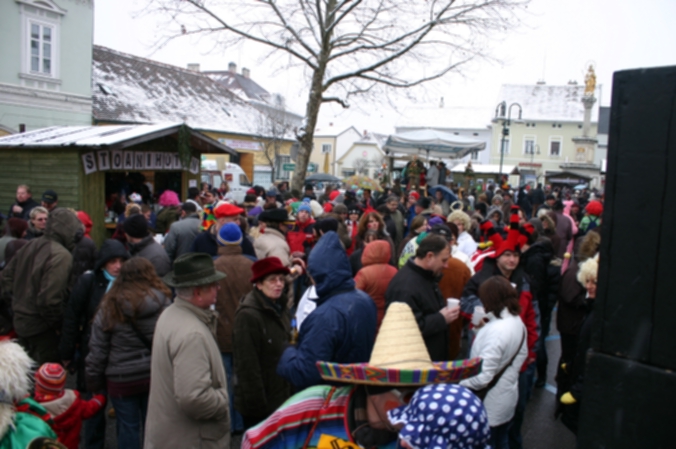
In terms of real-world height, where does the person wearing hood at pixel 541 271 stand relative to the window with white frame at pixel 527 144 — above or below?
below

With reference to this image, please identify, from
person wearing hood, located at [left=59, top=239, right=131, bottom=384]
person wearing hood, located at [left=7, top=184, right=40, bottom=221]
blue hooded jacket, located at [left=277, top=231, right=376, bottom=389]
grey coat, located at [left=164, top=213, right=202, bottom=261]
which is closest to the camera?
blue hooded jacket, located at [left=277, top=231, right=376, bottom=389]

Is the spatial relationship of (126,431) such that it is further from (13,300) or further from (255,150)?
(255,150)

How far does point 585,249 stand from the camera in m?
5.36

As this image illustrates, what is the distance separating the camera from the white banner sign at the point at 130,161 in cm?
1014

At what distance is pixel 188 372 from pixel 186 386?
0.08 meters

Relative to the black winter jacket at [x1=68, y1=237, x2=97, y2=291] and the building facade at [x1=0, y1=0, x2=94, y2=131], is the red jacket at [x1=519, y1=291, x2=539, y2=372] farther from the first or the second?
the building facade at [x1=0, y1=0, x2=94, y2=131]

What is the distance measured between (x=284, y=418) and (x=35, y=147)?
9.94 m

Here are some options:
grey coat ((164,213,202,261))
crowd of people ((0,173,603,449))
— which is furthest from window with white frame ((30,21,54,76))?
grey coat ((164,213,202,261))

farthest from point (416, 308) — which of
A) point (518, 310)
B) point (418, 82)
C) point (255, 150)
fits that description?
point (255, 150)

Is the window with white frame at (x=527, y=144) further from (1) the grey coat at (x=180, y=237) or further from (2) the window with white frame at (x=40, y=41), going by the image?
(1) the grey coat at (x=180, y=237)

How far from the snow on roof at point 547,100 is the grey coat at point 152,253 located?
6284cm

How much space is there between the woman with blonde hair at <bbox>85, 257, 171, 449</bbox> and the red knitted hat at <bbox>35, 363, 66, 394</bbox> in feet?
1.08

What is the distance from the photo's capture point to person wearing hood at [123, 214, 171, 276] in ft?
16.8

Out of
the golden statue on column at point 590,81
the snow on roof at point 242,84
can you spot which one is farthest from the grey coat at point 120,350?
the golden statue on column at point 590,81
